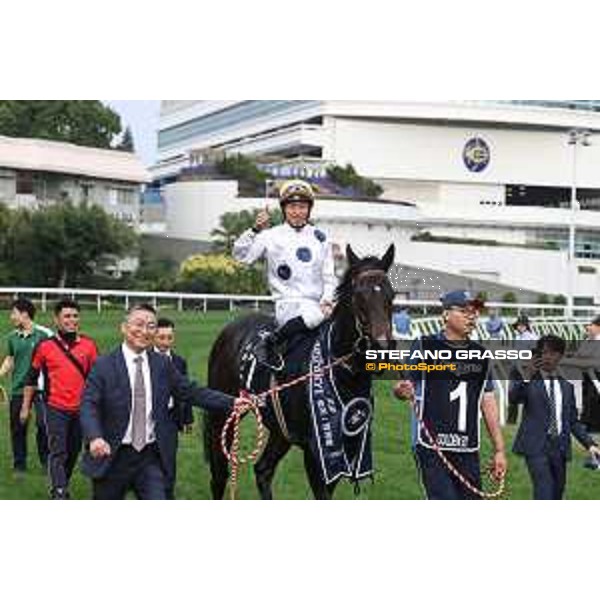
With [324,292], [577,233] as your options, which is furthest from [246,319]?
[577,233]

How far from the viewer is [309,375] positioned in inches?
254

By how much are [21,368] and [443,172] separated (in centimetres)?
335

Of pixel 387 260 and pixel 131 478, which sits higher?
pixel 387 260

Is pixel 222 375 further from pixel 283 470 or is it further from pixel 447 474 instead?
pixel 447 474

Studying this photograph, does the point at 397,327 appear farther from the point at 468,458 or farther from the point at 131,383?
the point at 131,383

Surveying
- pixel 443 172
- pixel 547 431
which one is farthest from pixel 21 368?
pixel 547 431

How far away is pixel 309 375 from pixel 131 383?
1.29m

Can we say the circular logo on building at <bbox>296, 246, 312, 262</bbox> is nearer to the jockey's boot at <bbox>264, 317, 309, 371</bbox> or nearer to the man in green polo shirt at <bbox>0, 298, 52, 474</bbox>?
the jockey's boot at <bbox>264, 317, 309, 371</bbox>

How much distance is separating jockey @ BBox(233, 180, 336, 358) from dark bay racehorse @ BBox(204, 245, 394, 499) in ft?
0.74

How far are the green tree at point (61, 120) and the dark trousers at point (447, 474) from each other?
328cm

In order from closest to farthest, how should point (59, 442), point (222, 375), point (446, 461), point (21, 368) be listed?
point (446, 461) → point (59, 442) → point (222, 375) → point (21, 368)

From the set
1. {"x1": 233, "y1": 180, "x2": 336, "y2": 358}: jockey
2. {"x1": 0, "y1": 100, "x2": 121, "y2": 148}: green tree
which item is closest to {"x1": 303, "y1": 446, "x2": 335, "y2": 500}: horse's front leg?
{"x1": 233, "y1": 180, "x2": 336, "y2": 358}: jockey

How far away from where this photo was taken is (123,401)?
550 cm

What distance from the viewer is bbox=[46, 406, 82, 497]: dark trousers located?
22.6 ft
